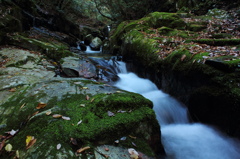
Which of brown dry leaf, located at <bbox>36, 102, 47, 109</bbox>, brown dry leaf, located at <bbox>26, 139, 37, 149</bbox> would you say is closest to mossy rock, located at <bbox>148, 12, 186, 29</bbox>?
brown dry leaf, located at <bbox>36, 102, 47, 109</bbox>

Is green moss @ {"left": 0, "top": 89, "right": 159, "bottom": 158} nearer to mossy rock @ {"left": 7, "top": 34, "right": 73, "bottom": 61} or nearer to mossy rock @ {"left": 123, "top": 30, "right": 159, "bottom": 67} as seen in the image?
mossy rock @ {"left": 123, "top": 30, "right": 159, "bottom": 67}

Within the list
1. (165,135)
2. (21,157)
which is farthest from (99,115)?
(165,135)

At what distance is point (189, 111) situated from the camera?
14.8 ft

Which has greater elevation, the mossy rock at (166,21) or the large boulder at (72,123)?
the mossy rock at (166,21)

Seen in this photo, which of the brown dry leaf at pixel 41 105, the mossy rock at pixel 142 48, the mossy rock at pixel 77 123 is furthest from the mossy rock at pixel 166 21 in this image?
the brown dry leaf at pixel 41 105

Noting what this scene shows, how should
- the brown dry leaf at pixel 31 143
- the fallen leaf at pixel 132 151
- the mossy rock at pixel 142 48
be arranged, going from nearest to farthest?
the brown dry leaf at pixel 31 143, the fallen leaf at pixel 132 151, the mossy rock at pixel 142 48

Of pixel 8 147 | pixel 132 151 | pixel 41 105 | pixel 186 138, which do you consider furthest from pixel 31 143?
pixel 186 138

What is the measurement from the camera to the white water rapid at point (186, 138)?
320 centimetres

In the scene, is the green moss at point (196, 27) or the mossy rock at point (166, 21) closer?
the green moss at point (196, 27)

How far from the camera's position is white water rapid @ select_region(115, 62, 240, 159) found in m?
3.20

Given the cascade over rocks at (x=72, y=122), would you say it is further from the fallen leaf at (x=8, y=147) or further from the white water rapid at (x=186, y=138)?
the white water rapid at (x=186, y=138)

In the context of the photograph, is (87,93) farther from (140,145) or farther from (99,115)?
(140,145)

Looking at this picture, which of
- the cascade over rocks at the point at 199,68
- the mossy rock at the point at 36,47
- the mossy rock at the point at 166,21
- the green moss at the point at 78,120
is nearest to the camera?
the green moss at the point at 78,120

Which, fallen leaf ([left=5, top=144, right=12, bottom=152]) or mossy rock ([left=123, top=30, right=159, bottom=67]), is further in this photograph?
mossy rock ([left=123, top=30, right=159, bottom=67])
